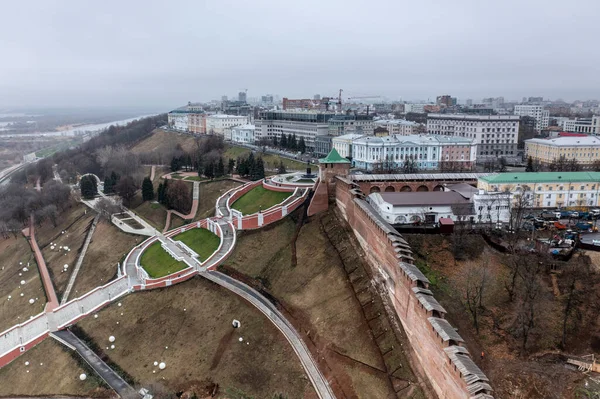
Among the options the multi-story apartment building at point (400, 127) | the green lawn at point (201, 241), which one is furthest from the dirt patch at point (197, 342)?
the multi-story apartment building at point (400, 127)

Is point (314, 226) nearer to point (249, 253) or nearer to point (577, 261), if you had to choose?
point (249, 253)

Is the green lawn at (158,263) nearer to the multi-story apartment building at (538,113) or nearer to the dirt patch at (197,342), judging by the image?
the dirt patch at (197,342)

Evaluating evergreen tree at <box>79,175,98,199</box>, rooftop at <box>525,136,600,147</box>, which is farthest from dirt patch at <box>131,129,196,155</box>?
rooftop at <box>525,136,600,147</box>

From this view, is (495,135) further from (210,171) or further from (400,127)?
(210,171)

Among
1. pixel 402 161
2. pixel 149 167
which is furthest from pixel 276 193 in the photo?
pixel 149 167

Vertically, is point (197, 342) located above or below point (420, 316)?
below

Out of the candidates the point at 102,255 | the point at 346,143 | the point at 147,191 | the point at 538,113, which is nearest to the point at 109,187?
the point at 147,191
